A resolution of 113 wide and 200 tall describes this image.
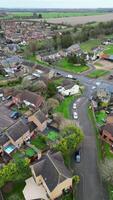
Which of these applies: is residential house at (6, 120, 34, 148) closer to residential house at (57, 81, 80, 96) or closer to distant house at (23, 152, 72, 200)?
distant house at (23, 152, 72, 200)

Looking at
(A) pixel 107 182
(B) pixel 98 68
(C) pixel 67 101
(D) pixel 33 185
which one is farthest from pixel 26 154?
(B) pixel 98 68

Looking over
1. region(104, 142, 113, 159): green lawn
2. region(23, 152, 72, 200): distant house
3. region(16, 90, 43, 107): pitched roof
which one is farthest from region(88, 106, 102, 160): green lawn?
region(16, 90, 43, 107): pitched roof

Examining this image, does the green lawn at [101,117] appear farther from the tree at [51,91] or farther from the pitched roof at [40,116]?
the tree at [51,91]

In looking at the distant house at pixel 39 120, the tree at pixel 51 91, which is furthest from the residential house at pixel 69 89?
the distant house at pixel 39 120

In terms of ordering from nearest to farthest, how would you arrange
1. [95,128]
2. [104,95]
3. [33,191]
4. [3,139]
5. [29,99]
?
[33,191]
[3,139]
[95,128]
[29,99]
[104,95]

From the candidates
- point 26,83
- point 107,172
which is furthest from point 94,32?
point 107,172

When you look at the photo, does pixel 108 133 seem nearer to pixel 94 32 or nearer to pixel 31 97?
pixel 31 97
